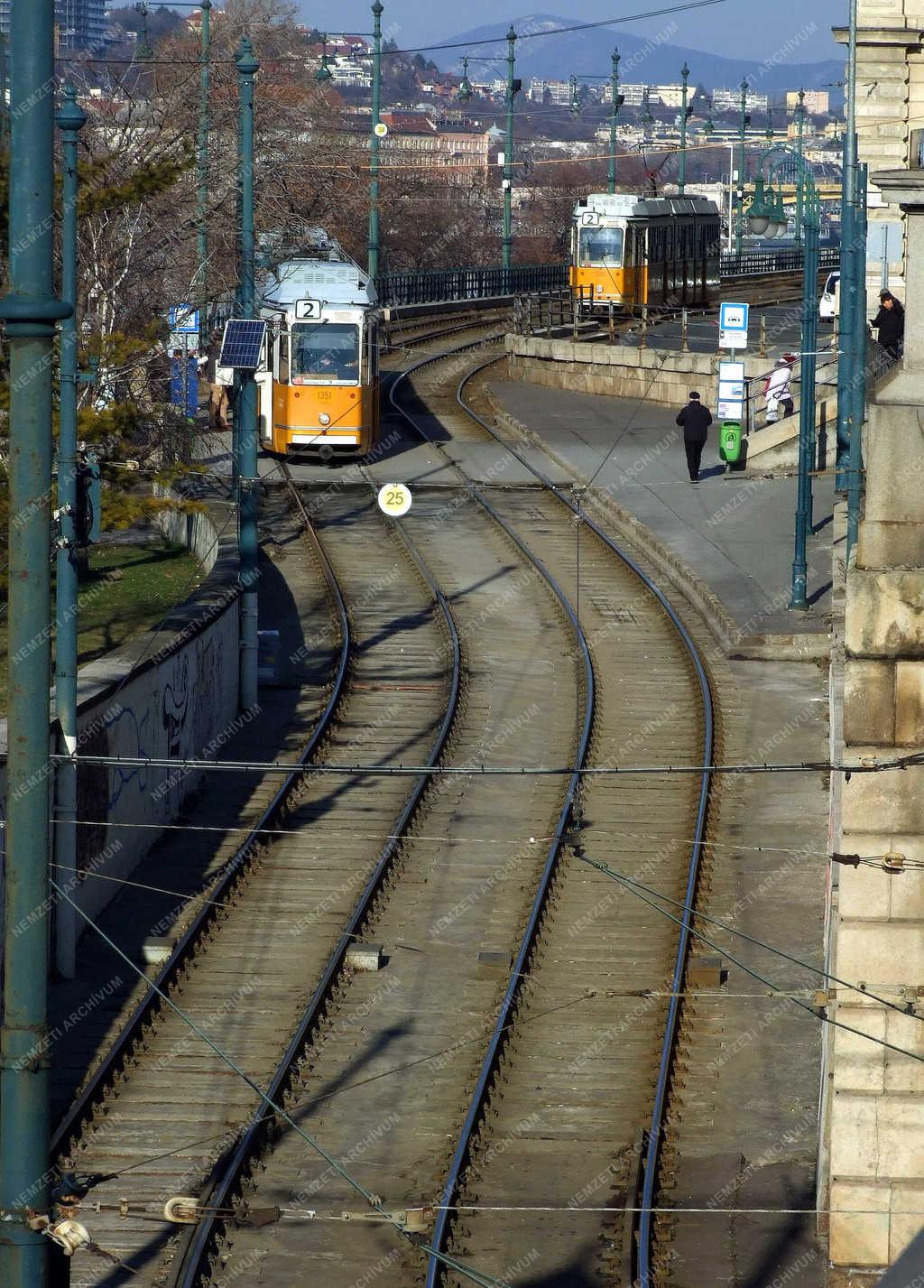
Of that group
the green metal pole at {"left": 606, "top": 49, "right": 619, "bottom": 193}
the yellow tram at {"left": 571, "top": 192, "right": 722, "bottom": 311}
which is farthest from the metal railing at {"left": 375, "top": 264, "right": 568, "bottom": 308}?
the yellow tram at {"left": 571, "top": 192, "right": 722, "bottom": 311}

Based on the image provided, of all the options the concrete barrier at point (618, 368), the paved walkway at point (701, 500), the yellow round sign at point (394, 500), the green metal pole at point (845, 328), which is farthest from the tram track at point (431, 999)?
the concrete barrier at point (618, 368)

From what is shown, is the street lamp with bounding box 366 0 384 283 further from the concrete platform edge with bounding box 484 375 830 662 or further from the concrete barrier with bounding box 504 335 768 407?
the concrete platform edge with bounding box 484 375 830 662

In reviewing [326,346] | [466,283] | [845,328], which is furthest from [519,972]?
[466,283]

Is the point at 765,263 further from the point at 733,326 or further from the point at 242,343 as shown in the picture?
the point at 242,343

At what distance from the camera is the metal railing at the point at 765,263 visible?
77000 mm

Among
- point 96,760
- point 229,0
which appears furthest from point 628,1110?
point 229,0

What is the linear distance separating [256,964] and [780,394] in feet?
81.4

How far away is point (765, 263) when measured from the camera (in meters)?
81.9

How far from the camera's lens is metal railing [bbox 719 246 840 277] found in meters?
77.0

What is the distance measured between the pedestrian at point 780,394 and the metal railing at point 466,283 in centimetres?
1848

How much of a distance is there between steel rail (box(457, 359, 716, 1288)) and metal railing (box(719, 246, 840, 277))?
47027 mm

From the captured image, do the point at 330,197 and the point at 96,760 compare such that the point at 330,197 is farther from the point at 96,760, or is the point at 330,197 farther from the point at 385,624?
the point at 96,760

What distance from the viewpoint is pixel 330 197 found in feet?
200

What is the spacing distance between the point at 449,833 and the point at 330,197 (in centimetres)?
4526
